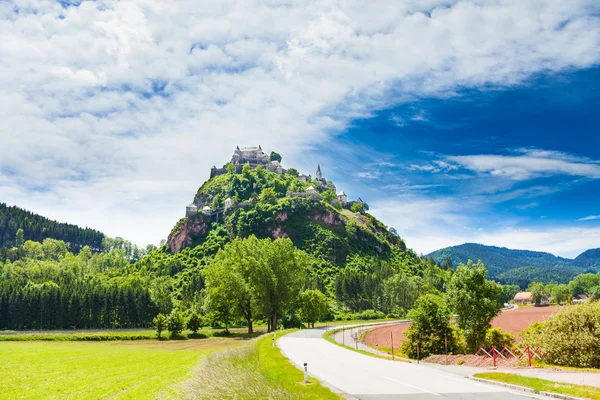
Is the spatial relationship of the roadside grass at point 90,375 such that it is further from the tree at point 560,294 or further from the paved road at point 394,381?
the tree at point 560,294

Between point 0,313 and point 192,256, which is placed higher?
point 192,256

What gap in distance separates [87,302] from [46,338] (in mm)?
36445

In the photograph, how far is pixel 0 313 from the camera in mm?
97938

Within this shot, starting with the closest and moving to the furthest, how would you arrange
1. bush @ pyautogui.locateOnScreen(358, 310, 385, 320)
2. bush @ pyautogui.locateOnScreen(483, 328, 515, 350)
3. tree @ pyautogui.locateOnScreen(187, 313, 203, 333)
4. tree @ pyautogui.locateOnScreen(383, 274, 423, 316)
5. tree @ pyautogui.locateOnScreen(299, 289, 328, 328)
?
bush @ pyautogui.locateOnScreen(483, 328, 515, 350) → tree @ pyautogui.locateOnScreen(187, 313, 203, 333) → tree @ pyautogui.locateOnScreen(299, 289, 328, 328) → bush @ pyautogui.locateOnScreen(358, 310, 385, 320) → tree @ pyautogui.locateOnScreen(383, 274, 423, 316)

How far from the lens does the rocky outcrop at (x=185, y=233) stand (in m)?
190

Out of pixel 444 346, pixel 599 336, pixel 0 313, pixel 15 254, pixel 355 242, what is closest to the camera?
pixel 599 336

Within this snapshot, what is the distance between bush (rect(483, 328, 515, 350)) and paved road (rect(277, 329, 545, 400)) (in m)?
13.3

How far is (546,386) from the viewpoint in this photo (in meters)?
16.3

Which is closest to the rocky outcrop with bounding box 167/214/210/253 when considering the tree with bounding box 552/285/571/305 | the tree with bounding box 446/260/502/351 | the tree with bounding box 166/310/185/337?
the tree with bounding box 166/310/185/337

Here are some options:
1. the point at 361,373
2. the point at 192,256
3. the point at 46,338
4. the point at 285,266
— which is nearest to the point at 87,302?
the point at 46,338

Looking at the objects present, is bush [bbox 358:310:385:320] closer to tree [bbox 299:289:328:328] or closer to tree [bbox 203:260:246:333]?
tree [bbox 299:289:328:328]

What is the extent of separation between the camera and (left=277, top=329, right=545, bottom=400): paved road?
1630cm

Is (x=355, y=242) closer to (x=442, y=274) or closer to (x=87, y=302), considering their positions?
(x=442, y=274)

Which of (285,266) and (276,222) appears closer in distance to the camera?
(285,266)
